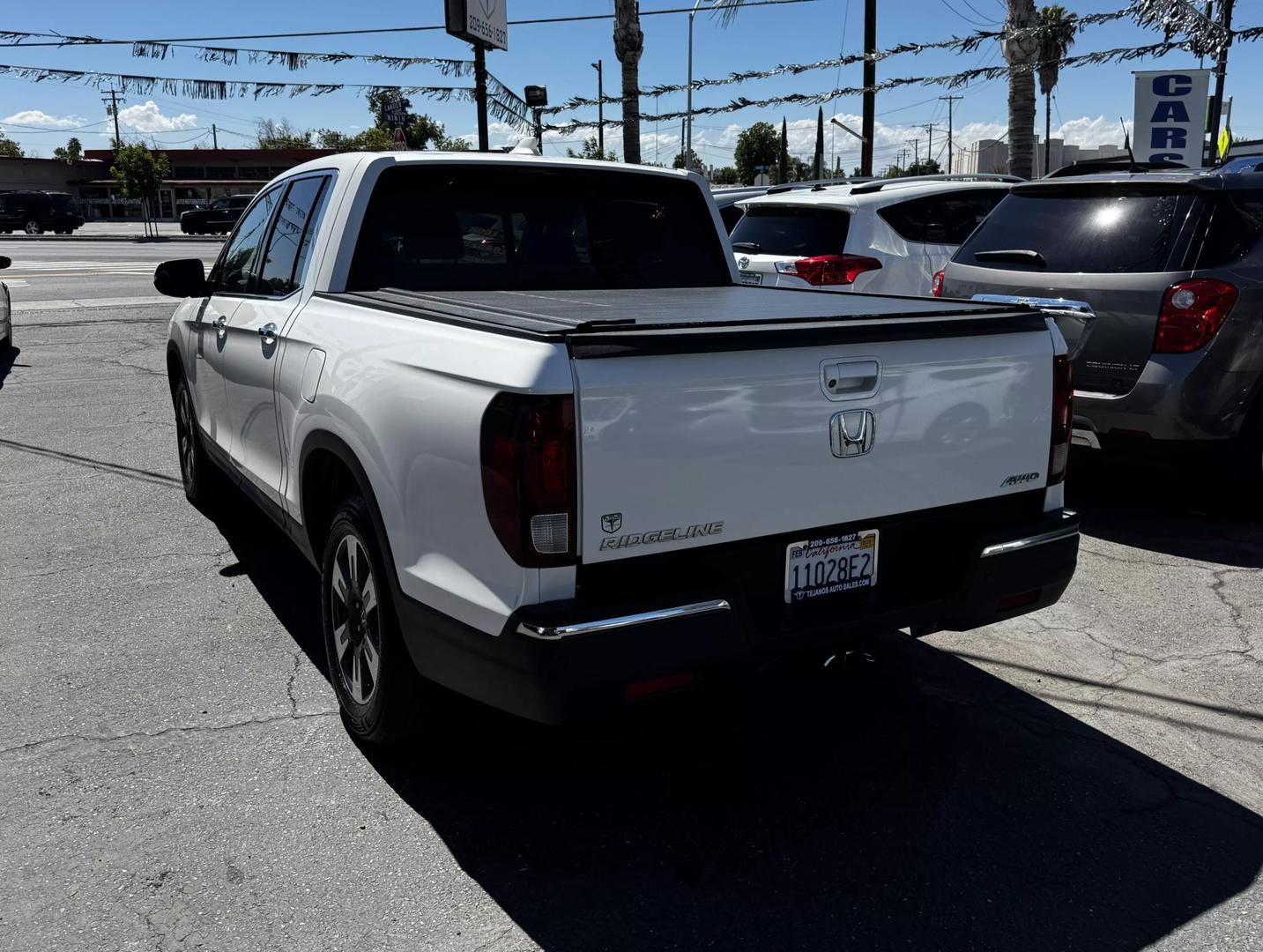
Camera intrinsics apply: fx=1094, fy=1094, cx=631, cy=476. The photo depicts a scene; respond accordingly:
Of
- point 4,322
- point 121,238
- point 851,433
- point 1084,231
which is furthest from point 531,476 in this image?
point 121,238

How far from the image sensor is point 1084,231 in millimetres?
6293

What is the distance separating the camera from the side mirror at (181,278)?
5176 millimetres

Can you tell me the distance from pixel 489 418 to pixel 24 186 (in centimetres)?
9985

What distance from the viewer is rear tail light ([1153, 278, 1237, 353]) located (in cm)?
566

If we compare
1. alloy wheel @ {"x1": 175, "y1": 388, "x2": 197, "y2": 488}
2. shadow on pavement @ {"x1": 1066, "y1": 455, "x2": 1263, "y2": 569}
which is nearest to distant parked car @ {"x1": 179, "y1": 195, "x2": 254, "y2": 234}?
alloy wheel @ {"x1": 175, "y1": 388, "x2": 197, "y2": 488}

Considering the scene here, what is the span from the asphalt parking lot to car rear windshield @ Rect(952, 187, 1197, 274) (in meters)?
1.93

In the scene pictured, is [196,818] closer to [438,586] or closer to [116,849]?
[116,849]

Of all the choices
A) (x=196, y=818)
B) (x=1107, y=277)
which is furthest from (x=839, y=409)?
(x=1107, y=277)

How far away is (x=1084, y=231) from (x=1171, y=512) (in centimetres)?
171

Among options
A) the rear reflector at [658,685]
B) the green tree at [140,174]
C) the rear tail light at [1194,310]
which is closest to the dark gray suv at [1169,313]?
the rear tail light at [1194,310]

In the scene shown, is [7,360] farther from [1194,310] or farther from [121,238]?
[121,238]

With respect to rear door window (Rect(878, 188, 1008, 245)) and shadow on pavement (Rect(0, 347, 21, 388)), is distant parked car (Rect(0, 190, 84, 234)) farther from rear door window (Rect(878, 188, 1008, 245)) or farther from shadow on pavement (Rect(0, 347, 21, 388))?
rear door window (Rect(878, 188, 1008, 245))

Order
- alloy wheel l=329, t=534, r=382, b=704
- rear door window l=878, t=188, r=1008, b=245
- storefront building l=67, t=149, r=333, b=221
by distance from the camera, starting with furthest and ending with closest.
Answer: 1. storefront building l=67, t=149, r=333, b=221
2. rear door window l=878, t=188, r=1008, b=245
3. alloy wheel l=329, t=534, r=382, b=704

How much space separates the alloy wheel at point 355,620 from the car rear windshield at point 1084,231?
179 inches
